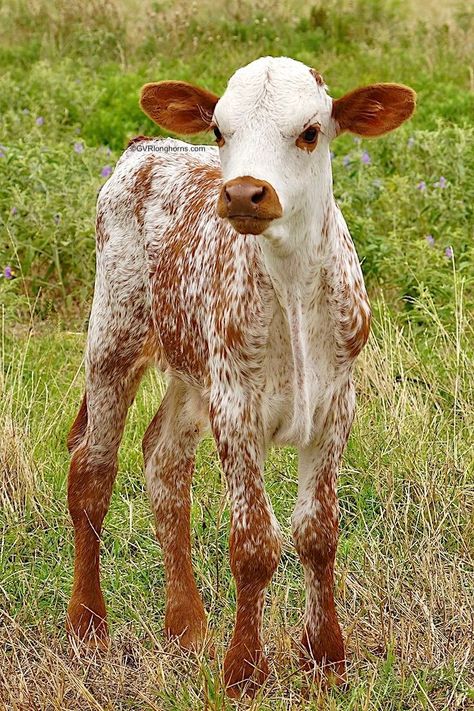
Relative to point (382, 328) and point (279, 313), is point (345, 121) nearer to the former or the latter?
point (279, 313)

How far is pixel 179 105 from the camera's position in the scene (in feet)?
13.0

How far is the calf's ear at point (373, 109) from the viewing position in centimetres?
380

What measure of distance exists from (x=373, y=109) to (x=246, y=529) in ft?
4.18

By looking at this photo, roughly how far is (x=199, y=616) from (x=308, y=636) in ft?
1.95

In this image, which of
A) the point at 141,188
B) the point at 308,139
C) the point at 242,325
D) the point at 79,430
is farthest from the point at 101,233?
the point at 308,139

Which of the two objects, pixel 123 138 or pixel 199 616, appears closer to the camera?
pixel 199 616

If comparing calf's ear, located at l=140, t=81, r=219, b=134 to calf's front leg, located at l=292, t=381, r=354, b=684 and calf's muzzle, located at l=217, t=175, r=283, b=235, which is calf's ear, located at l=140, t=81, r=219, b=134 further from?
calf's front leg, located at l=292, t=381, r=354, b=684

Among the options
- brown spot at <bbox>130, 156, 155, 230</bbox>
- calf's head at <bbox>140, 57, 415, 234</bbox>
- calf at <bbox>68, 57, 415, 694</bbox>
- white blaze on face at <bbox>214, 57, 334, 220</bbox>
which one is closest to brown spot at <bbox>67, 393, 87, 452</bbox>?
calf at <bbox>68, 57, 415, 694</bbox>

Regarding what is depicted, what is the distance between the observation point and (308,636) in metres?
4.15

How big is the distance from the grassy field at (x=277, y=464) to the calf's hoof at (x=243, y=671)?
7 cm

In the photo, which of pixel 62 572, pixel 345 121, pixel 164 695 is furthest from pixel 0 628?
pixel 345 121

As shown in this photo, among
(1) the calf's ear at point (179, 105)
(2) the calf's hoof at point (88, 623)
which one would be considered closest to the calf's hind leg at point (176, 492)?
(2) the calf's hoof at point (88, 623)

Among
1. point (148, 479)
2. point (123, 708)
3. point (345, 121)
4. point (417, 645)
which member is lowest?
point (123, 708)

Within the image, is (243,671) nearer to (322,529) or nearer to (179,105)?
(322,529)
